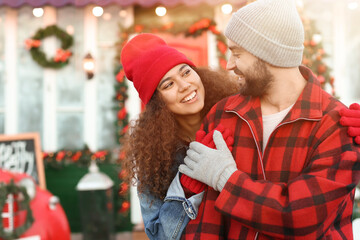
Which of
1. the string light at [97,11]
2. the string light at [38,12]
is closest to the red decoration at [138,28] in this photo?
the string light at [97,11]

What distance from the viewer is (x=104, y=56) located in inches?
211

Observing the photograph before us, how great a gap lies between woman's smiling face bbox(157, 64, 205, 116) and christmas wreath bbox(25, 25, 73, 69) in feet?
11.2

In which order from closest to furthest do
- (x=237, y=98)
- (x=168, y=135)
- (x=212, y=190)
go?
A: (x=212, y=190)
(x=237, y=98)
(x=168, y=135)

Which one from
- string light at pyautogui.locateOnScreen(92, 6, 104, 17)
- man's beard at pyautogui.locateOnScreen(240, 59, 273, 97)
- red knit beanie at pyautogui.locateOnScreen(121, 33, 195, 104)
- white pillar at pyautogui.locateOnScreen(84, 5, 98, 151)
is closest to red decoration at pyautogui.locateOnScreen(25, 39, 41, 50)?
white pillar at pyautogui.locateOnScreen(84, 5, 98, 151)

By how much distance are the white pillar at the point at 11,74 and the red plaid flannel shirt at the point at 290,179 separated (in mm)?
4334

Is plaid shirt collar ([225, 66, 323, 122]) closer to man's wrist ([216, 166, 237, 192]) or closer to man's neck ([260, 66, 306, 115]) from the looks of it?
man's neck ([260, 66, 306, 115])

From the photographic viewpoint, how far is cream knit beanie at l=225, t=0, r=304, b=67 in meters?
1.67

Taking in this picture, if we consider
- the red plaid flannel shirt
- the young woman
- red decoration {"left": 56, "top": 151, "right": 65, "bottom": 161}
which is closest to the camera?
the red plaid flannel shirt

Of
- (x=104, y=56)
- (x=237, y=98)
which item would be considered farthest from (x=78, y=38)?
(x=237, y=98)

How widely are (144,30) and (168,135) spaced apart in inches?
133

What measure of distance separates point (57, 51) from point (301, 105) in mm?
4389

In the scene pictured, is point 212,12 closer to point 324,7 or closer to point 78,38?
point 324,7

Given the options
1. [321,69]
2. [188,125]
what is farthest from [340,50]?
[188,125]

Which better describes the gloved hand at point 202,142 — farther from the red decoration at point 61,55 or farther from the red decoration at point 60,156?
the red decoration at point 61,55
